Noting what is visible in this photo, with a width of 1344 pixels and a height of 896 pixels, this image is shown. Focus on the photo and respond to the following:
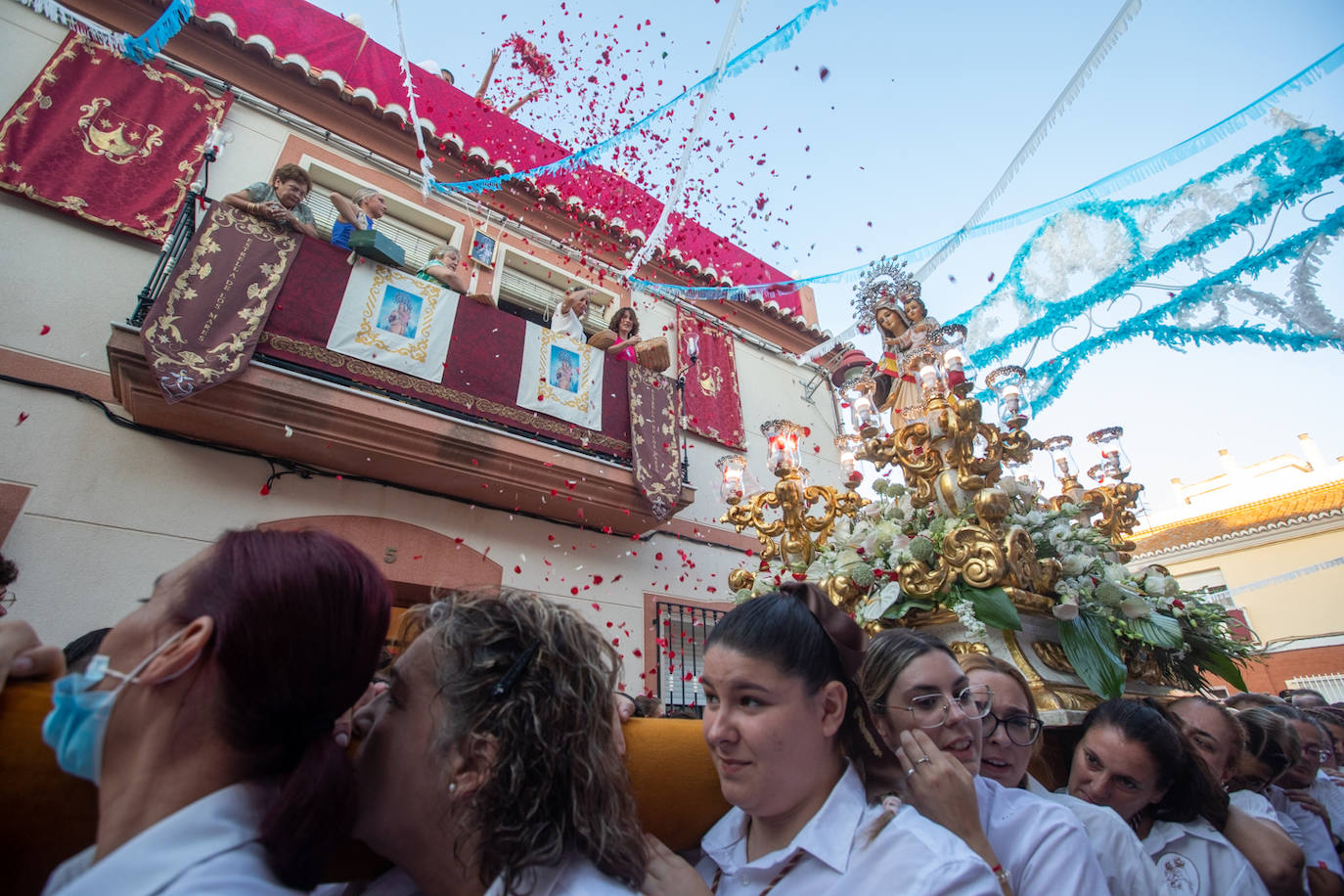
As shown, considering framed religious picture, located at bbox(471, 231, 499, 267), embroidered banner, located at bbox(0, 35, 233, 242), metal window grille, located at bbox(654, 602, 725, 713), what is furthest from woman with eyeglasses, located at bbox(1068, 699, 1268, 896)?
embroidered banner, located at bbox(0, 35, 233, 242)

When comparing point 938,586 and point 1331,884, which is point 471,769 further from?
point 1331,884

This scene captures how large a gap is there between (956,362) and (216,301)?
17.1 ft

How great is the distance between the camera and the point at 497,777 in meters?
1.17

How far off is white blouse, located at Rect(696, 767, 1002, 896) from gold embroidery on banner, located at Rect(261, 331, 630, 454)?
450 centimetres

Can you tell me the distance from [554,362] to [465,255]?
2091 millimetres

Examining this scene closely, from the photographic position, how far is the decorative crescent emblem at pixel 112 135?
16.4 ft

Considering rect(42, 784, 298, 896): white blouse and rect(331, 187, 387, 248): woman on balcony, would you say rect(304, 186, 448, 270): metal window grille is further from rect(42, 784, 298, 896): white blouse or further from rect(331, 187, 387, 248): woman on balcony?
rect(42, 784, 298, 896): white blouse

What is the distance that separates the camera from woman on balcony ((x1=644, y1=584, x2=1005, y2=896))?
1.29m

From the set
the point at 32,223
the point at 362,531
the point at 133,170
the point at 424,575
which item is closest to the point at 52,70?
the point at 133,170

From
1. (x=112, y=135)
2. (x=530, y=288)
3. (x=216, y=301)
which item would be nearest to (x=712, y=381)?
(x=530, y=288)

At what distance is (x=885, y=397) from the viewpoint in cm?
563

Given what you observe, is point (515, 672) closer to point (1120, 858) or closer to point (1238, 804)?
point (1120, 858)

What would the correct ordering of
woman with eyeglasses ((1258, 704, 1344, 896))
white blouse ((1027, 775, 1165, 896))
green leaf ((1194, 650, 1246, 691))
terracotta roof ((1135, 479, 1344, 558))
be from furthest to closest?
terracotta roof ((1135, 479, 1344, 558))
green leaf ((1194, 650, 1246, 691))
woman with eyeglasses ((1258, 704, 1344, 896))
white blouse ((1027, 775, 1165, 896))

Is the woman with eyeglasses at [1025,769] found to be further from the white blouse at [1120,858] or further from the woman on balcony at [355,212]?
the woman on balcony at [355,212]
